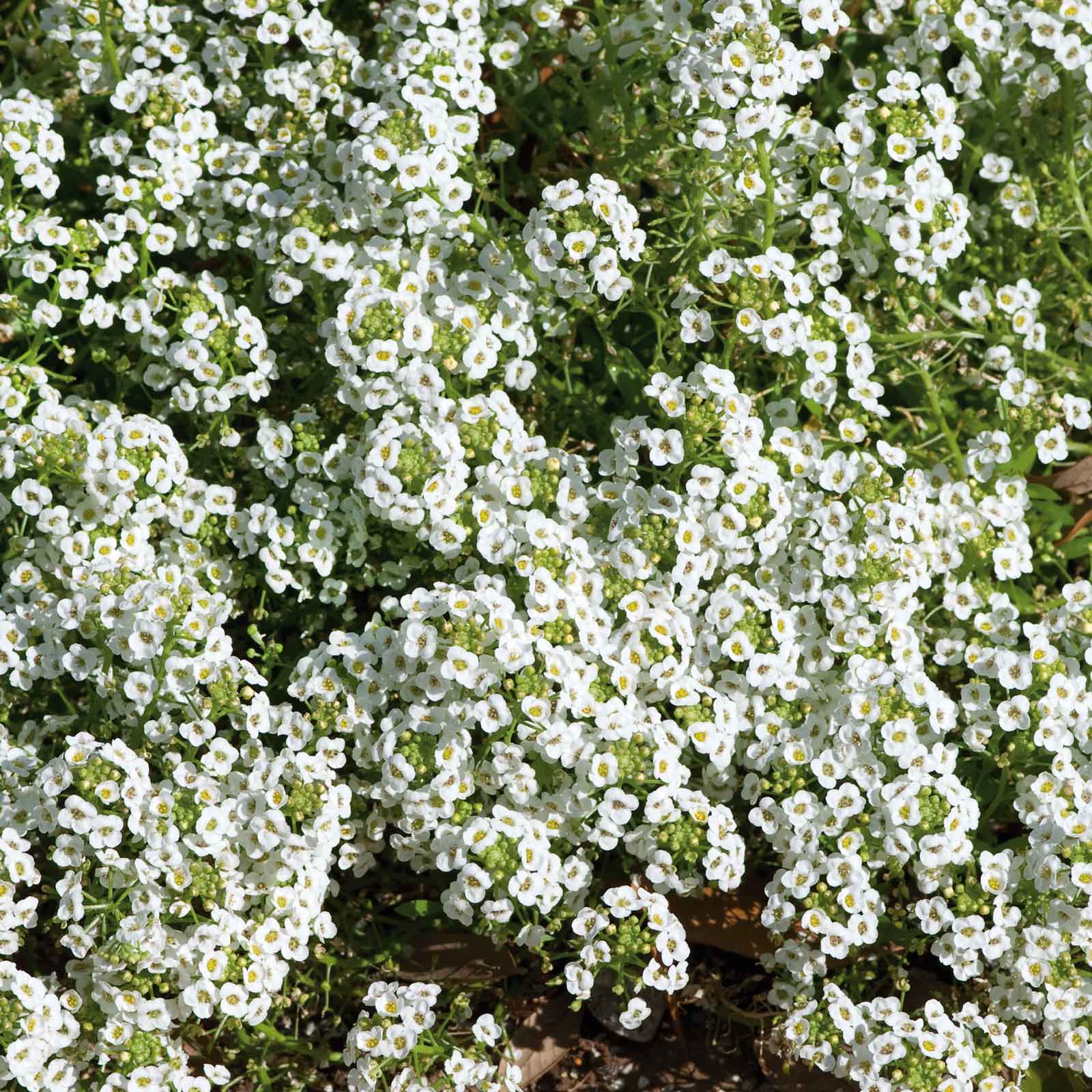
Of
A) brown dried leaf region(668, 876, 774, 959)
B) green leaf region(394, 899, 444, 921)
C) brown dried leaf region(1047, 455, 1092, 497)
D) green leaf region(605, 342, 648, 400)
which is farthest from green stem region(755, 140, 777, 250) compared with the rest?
green leaf region(394, 899, 444, 921)

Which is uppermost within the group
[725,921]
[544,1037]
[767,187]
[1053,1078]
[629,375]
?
[767,187]

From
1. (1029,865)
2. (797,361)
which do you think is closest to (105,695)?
(797,361)

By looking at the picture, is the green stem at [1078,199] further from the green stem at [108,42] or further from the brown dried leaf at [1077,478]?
the green stem at [108,42]

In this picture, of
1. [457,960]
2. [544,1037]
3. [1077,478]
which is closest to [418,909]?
[457,960]

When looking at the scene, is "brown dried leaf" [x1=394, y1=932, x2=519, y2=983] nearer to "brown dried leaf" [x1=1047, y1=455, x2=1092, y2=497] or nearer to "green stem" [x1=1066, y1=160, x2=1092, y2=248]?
"brown dried leaf" [x1=1047, y1=455, x2=1092, y2=497]

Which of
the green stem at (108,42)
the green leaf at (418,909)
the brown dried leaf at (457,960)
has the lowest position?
the brown dried leaf at (457,960)

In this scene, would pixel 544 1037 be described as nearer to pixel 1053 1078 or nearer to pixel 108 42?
pixel 1053 1078

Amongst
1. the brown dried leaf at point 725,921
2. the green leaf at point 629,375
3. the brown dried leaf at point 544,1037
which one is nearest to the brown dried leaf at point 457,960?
the brown dried leaf at point 544,1037
